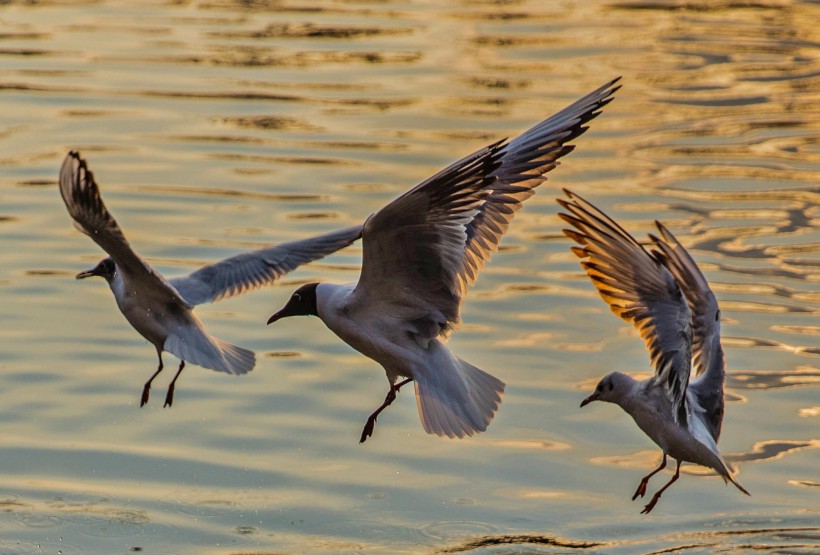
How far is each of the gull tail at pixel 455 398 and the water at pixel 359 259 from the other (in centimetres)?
102

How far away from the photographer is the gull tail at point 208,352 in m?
10.0

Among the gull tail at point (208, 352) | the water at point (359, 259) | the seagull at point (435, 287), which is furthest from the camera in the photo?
the water at point (359, 259)

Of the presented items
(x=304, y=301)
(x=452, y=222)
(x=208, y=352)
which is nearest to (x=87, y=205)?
(x=304, y=301)

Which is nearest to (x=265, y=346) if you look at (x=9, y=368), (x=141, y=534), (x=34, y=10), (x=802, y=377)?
(x=9, y=368)

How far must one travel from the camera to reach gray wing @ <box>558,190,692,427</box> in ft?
28.8

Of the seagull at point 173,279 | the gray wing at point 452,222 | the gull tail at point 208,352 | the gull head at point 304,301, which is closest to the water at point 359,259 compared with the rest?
the gull tail at point 208,352

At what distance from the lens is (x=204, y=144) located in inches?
703

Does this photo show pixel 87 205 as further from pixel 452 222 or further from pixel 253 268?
pixel 253 268

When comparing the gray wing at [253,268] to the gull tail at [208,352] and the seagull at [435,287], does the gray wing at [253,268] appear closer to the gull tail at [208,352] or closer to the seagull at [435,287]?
the gull tail at [208,352]

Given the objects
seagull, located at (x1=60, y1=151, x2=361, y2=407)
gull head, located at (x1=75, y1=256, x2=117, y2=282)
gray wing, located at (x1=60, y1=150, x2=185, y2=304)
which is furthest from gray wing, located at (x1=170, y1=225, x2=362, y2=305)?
gray wing, located at (x1=60, y1=150, x2=185, y2=304)

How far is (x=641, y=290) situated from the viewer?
30.0ft

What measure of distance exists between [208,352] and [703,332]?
2.98 m

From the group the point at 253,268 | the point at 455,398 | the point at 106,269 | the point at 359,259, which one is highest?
the point at 106,269

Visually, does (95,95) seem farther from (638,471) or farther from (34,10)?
(638,471)
